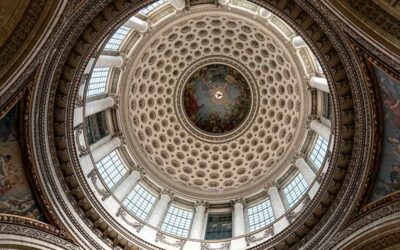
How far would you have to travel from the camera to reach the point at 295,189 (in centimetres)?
2845

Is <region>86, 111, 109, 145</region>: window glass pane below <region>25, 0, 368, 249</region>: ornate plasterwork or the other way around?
the other way around

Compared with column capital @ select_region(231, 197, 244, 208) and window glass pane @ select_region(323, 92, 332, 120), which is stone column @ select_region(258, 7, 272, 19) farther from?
column capital @ select_region(231, 197, 244, 208)

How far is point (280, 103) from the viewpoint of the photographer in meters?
36.4

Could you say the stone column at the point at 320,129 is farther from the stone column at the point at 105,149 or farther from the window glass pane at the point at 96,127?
the window glass pane at the point at 96,127

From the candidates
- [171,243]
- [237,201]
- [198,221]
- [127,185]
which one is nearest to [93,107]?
[127,185]

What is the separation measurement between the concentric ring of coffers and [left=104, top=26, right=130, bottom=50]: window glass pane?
13 centimetres

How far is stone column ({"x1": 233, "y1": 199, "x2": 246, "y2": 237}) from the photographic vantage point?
1062 inches

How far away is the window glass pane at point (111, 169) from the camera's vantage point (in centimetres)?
2764

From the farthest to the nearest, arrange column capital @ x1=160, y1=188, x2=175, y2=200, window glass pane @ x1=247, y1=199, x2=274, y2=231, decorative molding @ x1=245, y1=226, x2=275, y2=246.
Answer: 1. column capital @ x1=160, y1=188, x2=175, y2=200
2. window glass pane @ x1=247, y1=199, x2=274, y2=231
3. decorative molding @ x1=245, y1=226, x2=275, y2=246

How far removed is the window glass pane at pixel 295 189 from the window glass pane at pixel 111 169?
12315 mm

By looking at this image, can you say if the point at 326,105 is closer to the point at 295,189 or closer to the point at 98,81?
the point at 295,189

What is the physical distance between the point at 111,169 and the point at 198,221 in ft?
24.3

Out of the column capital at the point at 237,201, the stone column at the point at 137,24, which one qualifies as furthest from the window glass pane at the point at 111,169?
the stone column at the point at 137,24

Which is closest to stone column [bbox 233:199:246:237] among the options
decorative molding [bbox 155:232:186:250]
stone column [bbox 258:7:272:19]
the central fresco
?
decorative molding [bbox 155:232:186:250]
